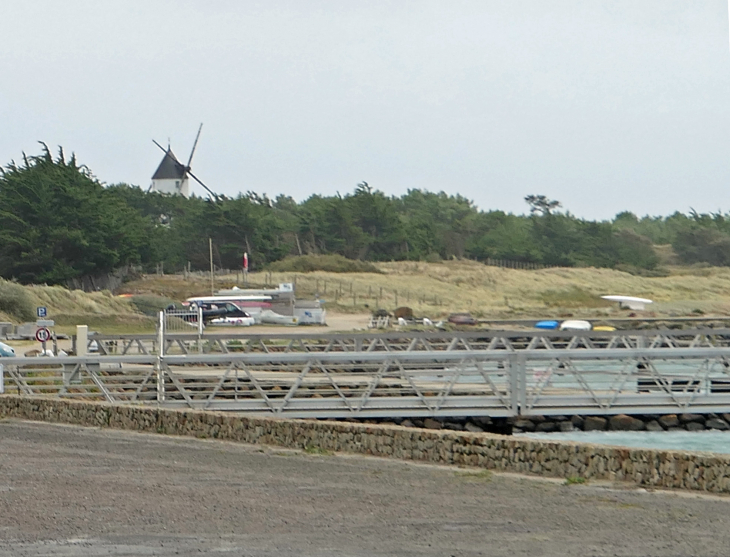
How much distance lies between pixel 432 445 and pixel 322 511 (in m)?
3.94

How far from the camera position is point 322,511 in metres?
10.0

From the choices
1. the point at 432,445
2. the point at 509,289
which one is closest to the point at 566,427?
the point at 432,445

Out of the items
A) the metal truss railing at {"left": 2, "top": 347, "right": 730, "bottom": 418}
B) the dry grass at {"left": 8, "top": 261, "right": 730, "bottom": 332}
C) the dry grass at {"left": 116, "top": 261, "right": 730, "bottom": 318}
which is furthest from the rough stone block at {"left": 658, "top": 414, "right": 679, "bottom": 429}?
the dry grass at {"left": 116, "top": 261, "right": 730, "bottom": 318}

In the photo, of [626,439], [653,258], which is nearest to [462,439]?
[626,439]

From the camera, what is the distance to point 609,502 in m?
10.5

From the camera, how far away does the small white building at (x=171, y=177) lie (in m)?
162

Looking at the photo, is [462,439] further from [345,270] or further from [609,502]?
[345,270]

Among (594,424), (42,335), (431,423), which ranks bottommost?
(594,424)

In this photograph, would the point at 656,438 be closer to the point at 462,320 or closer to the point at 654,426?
the point at 654,426

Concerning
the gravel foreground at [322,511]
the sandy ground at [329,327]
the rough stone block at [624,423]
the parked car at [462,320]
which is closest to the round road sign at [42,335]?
the rough stone block at [624,423]

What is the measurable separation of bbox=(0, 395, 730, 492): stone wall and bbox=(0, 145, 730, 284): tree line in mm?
71095

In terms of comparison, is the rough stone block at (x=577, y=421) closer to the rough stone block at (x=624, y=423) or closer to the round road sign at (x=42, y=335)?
the rough stone block at (x=624, y=423)

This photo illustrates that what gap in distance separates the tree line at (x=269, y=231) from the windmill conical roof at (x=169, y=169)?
13383 mm

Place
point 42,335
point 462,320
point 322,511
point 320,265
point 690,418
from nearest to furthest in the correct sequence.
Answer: point 322,511 → point 690,418 → point 42,335 → point 462,320 → point 320,265
